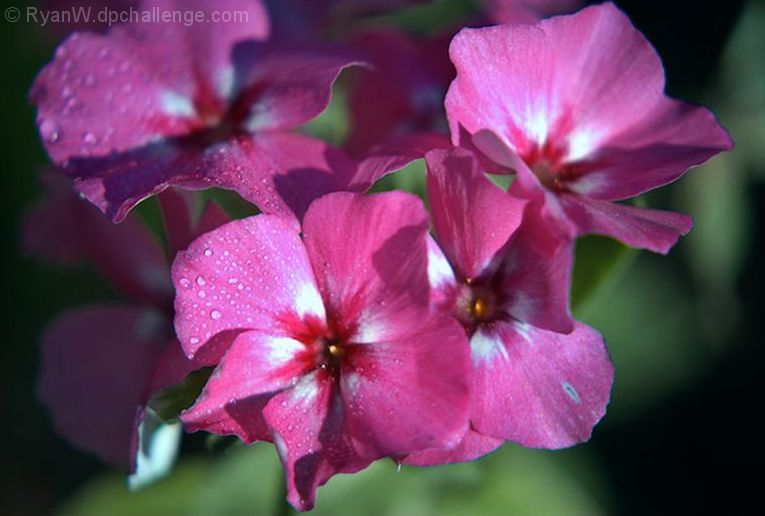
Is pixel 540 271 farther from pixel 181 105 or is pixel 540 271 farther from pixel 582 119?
pixel 181 105

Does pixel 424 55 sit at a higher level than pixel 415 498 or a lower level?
higher

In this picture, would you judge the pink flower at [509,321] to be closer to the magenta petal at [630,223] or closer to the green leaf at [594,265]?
the magenta petal at [630,223]

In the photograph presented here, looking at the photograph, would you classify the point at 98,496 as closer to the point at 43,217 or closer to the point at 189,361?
the point at 43,217

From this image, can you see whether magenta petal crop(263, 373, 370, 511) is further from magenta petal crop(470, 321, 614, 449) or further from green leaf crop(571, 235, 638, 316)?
green leaf crop(571, 235, 638, 316)

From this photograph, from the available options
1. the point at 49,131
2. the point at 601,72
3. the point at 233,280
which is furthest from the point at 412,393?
the point at 49,131

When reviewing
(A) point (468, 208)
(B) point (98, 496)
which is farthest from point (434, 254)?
(B) point (98, 496)

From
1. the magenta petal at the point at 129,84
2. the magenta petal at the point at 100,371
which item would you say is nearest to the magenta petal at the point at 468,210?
the magenta petal at the point at 129,84
